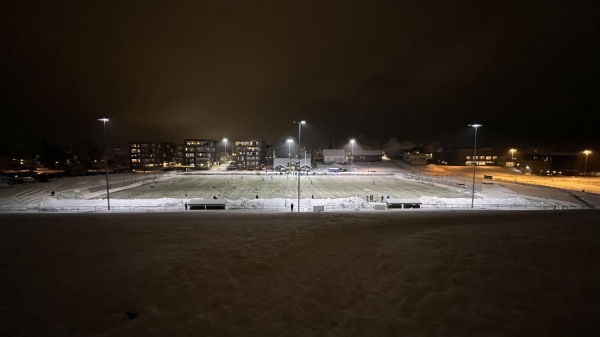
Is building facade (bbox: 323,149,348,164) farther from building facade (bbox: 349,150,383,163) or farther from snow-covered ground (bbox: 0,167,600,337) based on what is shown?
snow-covered ground (bbox: 0,167,600,337)

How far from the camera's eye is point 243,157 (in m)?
79.6

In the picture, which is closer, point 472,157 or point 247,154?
point 472,157

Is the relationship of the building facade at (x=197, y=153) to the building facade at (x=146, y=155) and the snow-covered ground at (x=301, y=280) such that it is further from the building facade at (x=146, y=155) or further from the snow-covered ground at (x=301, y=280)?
the snow-covered ground at (x=301, y=280)

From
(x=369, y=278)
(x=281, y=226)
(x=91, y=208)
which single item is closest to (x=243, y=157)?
(x=91, y=208)

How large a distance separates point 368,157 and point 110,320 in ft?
245

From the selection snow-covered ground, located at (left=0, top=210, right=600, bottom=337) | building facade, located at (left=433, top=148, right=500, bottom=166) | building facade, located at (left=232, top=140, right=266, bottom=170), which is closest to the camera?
snow-covered ground, located at (left=0, top=210, right=600, bottom=337)

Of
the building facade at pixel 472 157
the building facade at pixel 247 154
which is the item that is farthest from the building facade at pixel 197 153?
the building facade at pixel 472 157

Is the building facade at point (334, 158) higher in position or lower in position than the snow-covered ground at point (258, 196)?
higher

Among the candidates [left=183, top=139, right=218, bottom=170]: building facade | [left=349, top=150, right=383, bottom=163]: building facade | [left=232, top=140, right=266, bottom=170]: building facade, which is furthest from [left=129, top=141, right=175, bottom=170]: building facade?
[left=349, top=150, right=383, bottom=163]: building facade

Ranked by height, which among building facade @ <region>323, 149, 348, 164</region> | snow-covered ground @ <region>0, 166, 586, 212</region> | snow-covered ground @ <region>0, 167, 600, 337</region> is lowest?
snow-covered ground @ <region>0, 166, 586, 212</region>

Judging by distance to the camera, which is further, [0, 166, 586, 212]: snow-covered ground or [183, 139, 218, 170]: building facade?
[183, 139, 218, 170]: building facade

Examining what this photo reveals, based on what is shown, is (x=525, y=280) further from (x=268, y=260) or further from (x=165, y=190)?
(x=165, y=190)

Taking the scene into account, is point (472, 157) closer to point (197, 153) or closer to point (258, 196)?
point (258, 196)

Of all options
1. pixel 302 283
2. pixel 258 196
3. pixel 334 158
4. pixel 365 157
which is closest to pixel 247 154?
pixel 334 158
